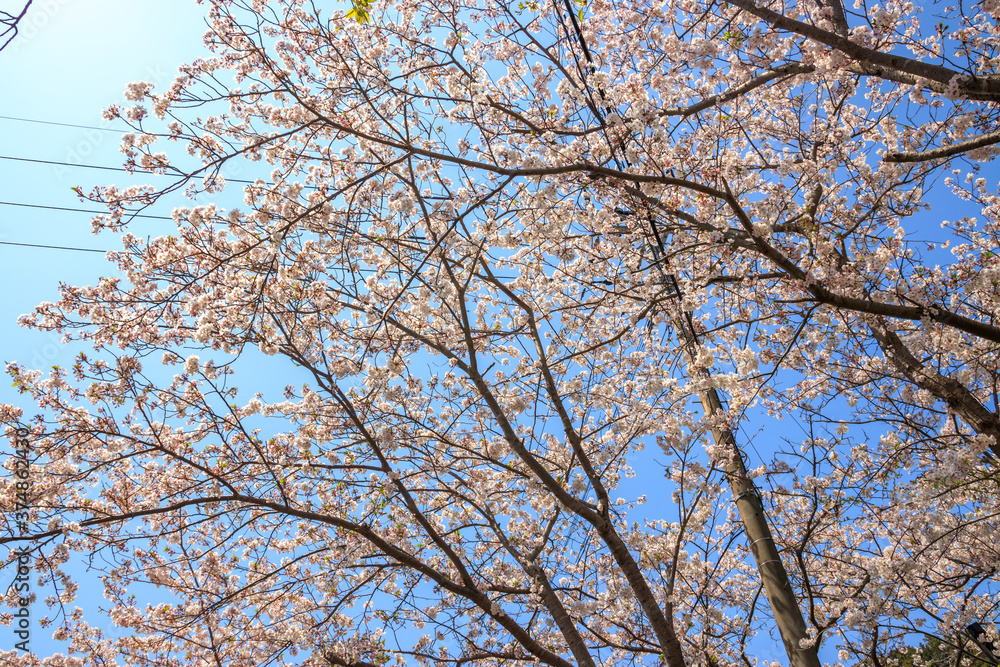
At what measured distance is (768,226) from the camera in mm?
3941

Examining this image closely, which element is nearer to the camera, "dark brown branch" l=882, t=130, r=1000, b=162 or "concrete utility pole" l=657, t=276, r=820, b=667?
"dark brown branch" l=882, t=130, r=1000, b=162

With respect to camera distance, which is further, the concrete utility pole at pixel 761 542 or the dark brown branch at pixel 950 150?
the concrete utility pole at pixel 761 542

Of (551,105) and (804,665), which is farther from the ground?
(551,105)

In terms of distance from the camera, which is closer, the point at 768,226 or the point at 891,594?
the point at 768,226

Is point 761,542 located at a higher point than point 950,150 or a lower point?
lower

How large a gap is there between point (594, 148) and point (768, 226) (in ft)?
5.59

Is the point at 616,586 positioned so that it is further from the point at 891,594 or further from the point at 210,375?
the point at 210,375

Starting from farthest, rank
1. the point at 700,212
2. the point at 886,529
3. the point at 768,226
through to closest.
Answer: the point at 886,529 < the point at 700,212 < the point at 768,226

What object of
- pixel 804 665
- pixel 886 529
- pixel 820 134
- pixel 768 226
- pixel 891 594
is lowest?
pixel 804 665

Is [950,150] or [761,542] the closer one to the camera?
[950,150]

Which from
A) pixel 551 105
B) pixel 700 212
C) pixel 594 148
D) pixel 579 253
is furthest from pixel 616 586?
pixel 551 105

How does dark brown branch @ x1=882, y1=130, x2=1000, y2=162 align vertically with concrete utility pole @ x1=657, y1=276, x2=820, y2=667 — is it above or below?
above

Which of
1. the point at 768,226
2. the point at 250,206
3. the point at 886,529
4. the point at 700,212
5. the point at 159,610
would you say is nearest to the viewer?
the point at 768,226

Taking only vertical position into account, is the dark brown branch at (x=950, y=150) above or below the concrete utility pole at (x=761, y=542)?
above
